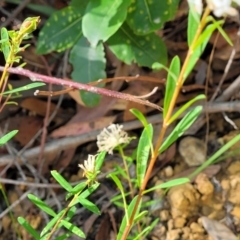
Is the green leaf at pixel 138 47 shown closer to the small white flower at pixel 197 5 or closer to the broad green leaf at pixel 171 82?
the broad green leaf at pixel 171 82

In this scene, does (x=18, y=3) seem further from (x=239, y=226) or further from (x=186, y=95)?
(x=239, y=226)

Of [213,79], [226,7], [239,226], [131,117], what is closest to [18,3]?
[131,117]

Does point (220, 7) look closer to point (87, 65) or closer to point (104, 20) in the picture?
point (104, 20)

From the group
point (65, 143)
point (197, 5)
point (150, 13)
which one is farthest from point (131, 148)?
point (197, 5)

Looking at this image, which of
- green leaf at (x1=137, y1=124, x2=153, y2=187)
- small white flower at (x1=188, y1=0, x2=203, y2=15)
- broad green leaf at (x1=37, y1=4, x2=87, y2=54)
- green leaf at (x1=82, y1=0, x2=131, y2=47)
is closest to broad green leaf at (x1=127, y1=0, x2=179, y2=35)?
green leaf at (x1=82, y1=0, x2=131, y2=47)

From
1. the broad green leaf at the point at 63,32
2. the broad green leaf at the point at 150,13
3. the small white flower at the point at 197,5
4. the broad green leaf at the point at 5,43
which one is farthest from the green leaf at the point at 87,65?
the small white flower at the point at 197,5
